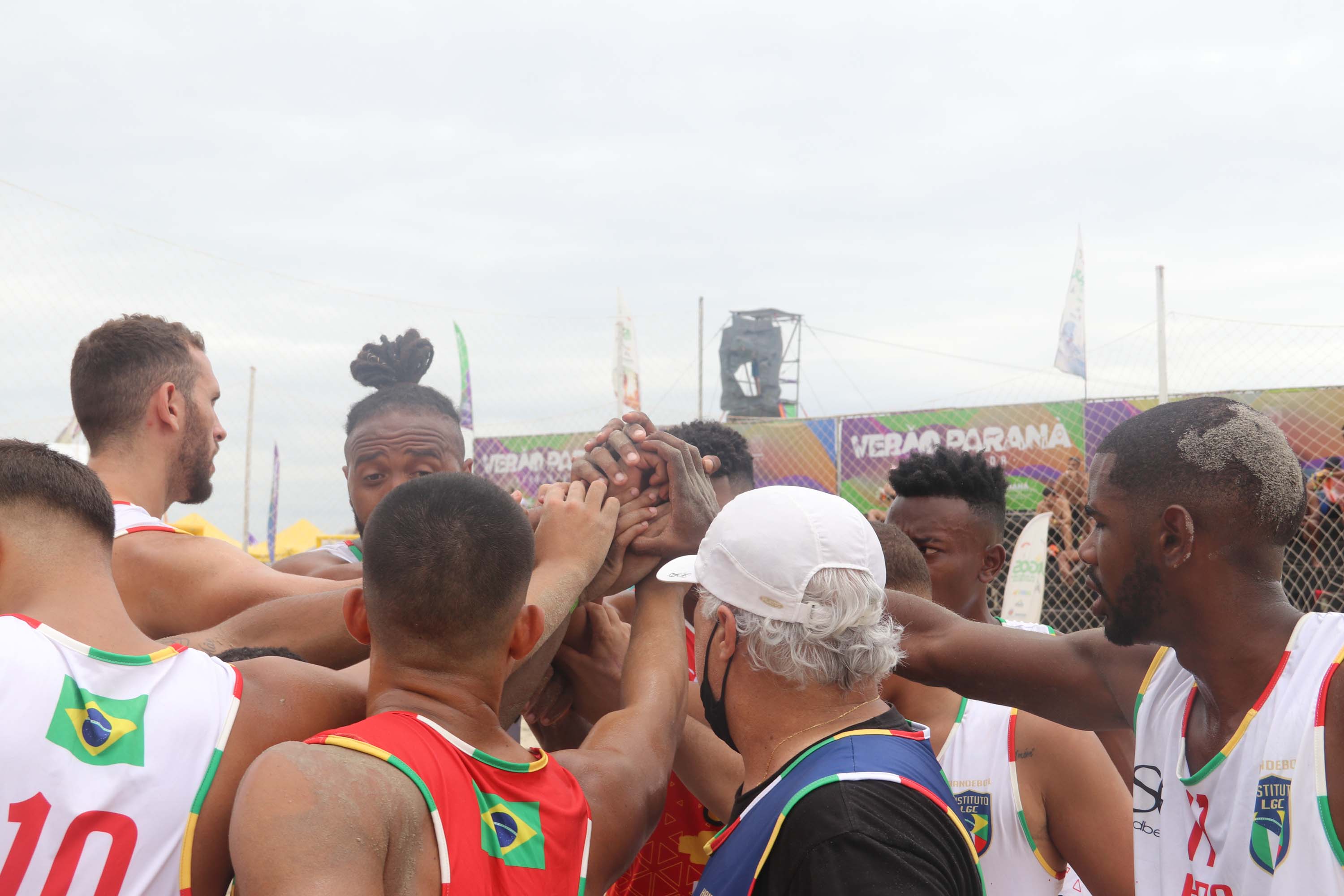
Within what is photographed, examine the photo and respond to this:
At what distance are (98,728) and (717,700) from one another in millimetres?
1145

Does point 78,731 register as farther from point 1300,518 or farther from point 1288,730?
point 1300,518

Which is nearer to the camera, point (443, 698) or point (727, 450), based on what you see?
point (443, 698)

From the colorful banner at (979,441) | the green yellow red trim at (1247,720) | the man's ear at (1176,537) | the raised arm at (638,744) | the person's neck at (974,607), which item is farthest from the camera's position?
the colorful banner at (979,441)

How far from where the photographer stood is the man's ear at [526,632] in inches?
76.7

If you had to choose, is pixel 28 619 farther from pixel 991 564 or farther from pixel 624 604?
pixel 991 564

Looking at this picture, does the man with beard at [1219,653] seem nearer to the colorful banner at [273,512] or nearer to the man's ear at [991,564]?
the man's ear at [991,564]

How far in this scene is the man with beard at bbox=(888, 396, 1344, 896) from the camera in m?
1.96

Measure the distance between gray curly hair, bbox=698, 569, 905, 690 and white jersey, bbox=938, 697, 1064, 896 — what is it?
3.06 ft

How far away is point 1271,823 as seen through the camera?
1.99 meters

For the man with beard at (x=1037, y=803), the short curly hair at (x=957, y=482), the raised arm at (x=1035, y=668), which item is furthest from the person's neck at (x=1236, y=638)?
the short curly hair at (x=957, y=482)

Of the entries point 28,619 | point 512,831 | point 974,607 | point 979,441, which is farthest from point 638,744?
point 979,441

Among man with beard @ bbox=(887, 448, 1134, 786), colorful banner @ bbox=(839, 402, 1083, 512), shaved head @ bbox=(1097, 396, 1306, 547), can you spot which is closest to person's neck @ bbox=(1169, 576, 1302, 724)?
shaved head @ bbox=(1097, 396, 1306, 547)

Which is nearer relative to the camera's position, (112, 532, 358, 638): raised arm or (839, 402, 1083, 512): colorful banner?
(112, 532, 358, 638): raised arm

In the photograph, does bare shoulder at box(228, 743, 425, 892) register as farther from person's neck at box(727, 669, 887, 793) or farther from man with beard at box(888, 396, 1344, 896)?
man with beard at box(888, 396, 1344, 896)
